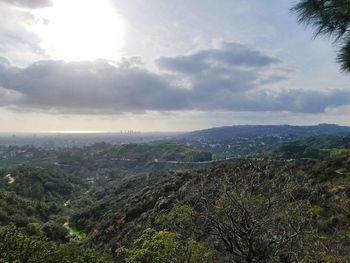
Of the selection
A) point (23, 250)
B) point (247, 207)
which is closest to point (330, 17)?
point (247, 207)

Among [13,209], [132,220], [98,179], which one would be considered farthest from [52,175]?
[132,220]

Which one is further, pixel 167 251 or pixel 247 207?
pixel 167 251

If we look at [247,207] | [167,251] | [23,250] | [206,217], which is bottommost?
[23,250]

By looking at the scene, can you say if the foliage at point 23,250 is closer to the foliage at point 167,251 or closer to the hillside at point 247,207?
the foliage at point 167,251

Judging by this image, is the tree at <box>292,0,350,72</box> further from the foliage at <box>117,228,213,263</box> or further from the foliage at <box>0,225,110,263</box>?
the foliage at <box>0,225,110,263</box>

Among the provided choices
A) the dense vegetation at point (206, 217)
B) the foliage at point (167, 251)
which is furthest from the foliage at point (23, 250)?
the foliage at point (167, 251)

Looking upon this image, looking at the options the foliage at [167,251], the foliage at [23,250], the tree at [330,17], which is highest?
the tree at [330,17]

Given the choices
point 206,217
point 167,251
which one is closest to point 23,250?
point 167,251

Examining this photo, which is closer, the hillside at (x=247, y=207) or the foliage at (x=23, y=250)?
the hillside at (x=247, y=207)

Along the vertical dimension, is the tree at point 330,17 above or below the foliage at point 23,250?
above

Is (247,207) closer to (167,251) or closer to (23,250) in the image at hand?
(167,251)

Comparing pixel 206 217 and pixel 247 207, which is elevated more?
pixel 247 207

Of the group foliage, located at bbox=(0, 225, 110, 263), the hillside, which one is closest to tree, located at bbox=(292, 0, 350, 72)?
the hillside
